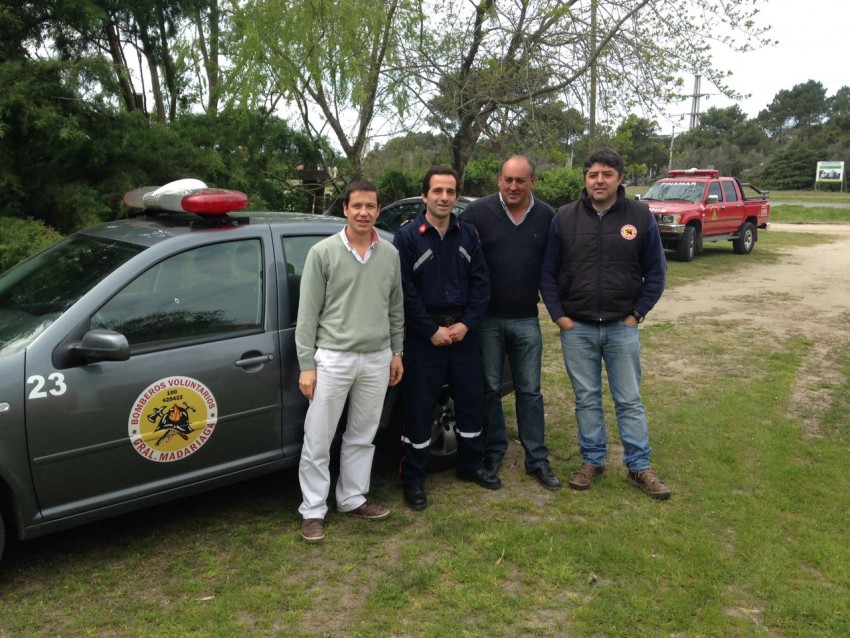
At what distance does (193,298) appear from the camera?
3.45m

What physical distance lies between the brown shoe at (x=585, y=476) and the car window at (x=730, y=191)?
565 inches

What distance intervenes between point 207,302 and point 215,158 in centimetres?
494

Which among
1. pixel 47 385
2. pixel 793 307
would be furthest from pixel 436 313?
pixel 793 307

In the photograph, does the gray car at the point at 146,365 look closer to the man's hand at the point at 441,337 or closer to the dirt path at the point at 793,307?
the man's hand at the point at 441,337

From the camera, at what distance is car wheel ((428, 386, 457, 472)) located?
14.4ft

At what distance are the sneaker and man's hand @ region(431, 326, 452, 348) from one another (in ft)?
4.75

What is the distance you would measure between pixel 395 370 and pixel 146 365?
1.23 m

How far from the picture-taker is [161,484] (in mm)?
3303

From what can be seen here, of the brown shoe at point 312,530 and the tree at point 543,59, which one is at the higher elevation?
the tree at point 543,59

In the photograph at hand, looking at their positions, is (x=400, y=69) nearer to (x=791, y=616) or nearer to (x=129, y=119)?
(x=129, y=119)

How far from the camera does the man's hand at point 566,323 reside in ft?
13.8

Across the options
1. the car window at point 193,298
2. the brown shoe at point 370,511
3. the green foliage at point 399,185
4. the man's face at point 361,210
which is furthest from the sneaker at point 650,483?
the green foliage at point 399,185

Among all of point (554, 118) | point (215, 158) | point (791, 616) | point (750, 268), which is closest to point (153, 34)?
point (215, 158)

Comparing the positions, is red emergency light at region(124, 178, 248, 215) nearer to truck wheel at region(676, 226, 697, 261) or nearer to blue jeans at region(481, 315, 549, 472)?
blue jeans at region(481, 315, 549, 472)
